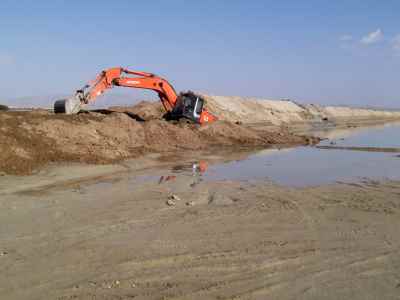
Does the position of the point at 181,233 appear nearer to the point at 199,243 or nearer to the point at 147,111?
the point at 199,243

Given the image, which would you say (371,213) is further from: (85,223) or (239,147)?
(239,147)

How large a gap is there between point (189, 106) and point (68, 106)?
6.15 metres

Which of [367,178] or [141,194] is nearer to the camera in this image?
[141,194]

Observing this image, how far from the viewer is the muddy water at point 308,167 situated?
12.3m

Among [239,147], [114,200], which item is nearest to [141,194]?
[114,200]

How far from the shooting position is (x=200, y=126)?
2155 centimetres

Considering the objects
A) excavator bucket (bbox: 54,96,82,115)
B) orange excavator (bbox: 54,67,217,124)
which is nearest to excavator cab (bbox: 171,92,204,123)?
orange excavator (bbox: 54,67,217,124)

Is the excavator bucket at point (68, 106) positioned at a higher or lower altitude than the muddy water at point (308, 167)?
higher

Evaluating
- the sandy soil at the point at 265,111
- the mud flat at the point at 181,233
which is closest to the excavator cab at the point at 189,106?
the mud flat at the point at 181,233

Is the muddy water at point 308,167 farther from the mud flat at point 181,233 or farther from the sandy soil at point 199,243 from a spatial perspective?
the sandy soil at point 199,243

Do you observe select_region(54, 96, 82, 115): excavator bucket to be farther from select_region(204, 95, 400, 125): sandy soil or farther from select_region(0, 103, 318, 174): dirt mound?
select_region(204, 95, 400, 125): sandy soil

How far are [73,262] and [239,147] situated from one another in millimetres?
15790

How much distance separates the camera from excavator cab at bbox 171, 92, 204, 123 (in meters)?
21.8

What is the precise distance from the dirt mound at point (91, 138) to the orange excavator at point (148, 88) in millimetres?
853
